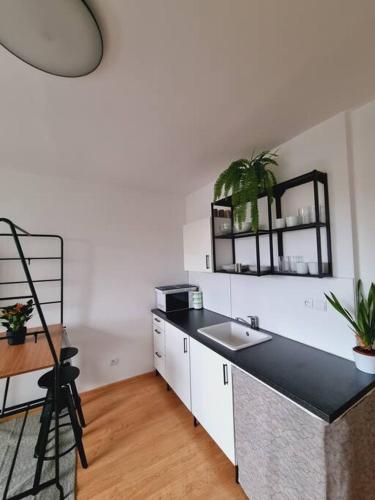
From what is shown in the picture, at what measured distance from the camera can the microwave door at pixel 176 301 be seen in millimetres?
2657

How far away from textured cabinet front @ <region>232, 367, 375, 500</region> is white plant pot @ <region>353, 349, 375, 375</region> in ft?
0.41

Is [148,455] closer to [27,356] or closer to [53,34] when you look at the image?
[27,356]

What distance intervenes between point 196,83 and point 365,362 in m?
1.87

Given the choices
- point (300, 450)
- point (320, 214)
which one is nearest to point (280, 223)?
point (320, 214)

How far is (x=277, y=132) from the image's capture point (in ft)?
5.46

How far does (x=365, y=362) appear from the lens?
49.0 inches

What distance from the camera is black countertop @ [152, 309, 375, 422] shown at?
1029 millimetres

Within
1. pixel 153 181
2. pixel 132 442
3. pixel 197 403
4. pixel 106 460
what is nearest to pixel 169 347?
pixel 197 403

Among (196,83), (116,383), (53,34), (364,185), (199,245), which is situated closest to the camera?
(53,34)

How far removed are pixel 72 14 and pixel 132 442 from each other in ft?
8.91

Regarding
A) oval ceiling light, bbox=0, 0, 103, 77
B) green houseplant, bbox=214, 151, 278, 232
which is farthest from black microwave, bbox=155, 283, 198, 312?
oval ceiling light, bbox=0, 0, 103, 77

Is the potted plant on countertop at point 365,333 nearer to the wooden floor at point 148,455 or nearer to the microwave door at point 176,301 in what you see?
the wooden floor at point 148,455

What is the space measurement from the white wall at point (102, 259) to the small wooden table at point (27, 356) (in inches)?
19.5

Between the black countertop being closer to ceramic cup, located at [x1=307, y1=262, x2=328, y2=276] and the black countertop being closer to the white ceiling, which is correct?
ceramic cup, located at [x1=307, y1=262, x2=328, y2=276]
